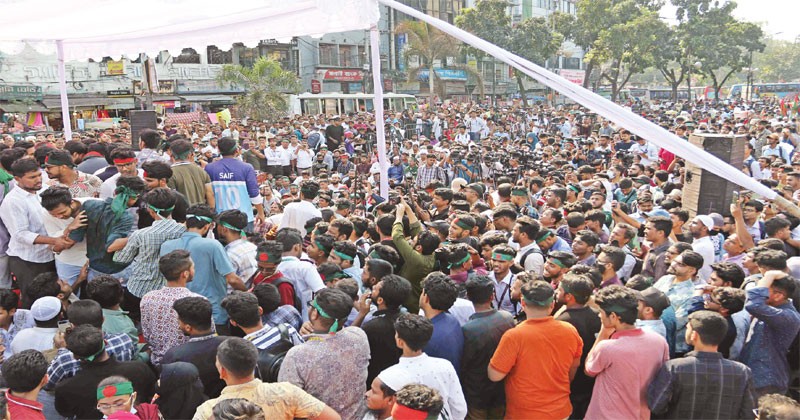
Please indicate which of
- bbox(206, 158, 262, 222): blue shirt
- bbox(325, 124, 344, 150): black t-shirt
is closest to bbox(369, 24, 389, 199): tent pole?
bbox(206, 158, 262, 222): blue shirt

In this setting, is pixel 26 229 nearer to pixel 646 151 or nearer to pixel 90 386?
pixel 90 386

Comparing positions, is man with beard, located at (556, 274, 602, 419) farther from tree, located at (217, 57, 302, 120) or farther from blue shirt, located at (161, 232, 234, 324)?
tree, located at (217, 57, 302, 120)

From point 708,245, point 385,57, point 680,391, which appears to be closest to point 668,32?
point 385,57

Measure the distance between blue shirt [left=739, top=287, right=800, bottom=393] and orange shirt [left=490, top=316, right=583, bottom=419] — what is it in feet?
3.72

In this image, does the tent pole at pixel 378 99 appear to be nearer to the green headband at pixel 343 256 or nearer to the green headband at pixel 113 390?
the green headband at pixel 343 256

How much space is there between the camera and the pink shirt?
3.17 meters

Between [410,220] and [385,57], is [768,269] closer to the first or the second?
[410,220]

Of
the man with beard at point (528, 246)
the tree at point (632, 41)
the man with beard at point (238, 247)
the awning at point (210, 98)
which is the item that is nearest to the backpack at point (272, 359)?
the man with beard at point (238, 247)

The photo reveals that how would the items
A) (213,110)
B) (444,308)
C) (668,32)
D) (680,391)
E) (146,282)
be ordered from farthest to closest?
(668,32) → (213,110) → (146,282) → (444,308) → (680,391)

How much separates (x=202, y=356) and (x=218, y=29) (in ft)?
14.9

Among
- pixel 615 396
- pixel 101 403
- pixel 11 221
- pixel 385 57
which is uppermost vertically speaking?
pixel 385 57

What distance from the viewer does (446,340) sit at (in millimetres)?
3420

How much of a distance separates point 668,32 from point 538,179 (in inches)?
1228

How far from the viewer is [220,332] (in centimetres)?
397
